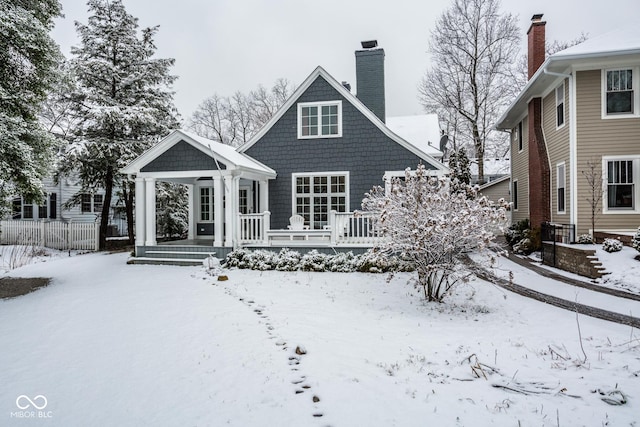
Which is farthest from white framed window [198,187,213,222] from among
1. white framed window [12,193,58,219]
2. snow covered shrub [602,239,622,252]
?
snow covered shrub [602,239,622,252]

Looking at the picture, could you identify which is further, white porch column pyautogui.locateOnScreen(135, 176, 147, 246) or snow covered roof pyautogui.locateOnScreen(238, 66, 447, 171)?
snow covered roof pyautogui.locateOnScreen(238, 66, 447, 171)

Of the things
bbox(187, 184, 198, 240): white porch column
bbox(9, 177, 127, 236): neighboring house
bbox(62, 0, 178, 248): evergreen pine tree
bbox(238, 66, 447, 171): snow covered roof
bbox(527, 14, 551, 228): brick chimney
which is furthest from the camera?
bbox(9, 177, 127, 236): neighboring house

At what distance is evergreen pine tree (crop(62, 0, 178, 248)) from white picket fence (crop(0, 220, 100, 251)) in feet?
1.37

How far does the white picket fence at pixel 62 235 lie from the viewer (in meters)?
16.5

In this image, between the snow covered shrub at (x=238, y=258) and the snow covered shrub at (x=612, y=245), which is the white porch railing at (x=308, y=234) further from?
the snow covered shrub at (x=612, y=245)

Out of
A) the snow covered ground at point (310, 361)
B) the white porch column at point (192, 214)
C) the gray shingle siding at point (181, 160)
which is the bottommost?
the snow covered ground at point (310, 361)

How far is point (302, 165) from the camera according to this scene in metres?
14.2

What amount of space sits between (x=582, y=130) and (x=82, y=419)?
1333 centimetres

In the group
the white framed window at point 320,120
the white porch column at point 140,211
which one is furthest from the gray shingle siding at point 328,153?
the white porch column at point 140,211

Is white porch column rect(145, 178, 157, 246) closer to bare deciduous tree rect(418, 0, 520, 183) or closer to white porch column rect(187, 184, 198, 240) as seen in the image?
white porch column rect(187, 184, 198, 240)

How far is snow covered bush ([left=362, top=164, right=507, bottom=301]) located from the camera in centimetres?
683

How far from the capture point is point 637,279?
8.52 metres

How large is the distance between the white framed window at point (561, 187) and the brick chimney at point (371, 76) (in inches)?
264

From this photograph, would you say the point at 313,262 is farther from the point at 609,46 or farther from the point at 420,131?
the point at 420,131
